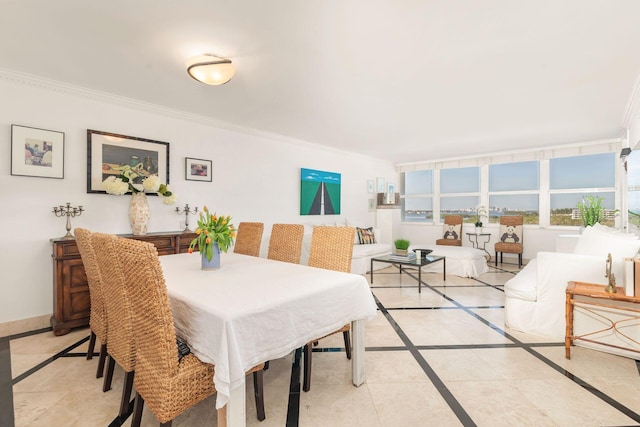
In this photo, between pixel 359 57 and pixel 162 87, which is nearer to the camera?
pixel 359 57

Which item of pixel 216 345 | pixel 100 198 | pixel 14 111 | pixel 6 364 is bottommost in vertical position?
pixel 6 364

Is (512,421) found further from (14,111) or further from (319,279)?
(14,111)

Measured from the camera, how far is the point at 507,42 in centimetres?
223

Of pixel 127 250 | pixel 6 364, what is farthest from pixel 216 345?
pixel 6 364

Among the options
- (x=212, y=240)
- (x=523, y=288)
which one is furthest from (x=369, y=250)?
(x=212, y=240)

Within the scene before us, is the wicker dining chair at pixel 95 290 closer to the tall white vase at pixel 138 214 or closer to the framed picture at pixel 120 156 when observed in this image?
the tall white vase at pixel 138 214

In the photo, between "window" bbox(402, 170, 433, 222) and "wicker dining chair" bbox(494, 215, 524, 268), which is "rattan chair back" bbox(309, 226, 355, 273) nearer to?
"wicker dining chair" bbox(494, 215, 524, 268)

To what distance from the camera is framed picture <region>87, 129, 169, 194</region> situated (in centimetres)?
320

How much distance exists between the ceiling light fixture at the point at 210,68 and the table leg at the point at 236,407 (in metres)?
2.23

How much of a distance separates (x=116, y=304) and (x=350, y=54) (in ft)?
7.81

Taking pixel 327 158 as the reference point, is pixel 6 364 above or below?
below

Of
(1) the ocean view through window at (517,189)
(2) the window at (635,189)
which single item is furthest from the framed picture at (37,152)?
(1) the ocean view through window at (517,189)

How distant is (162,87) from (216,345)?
287 centimetres

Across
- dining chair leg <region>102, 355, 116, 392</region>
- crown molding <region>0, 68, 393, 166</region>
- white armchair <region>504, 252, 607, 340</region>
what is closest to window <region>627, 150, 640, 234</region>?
white armchair <region>504, 252, 607, 340</region>
